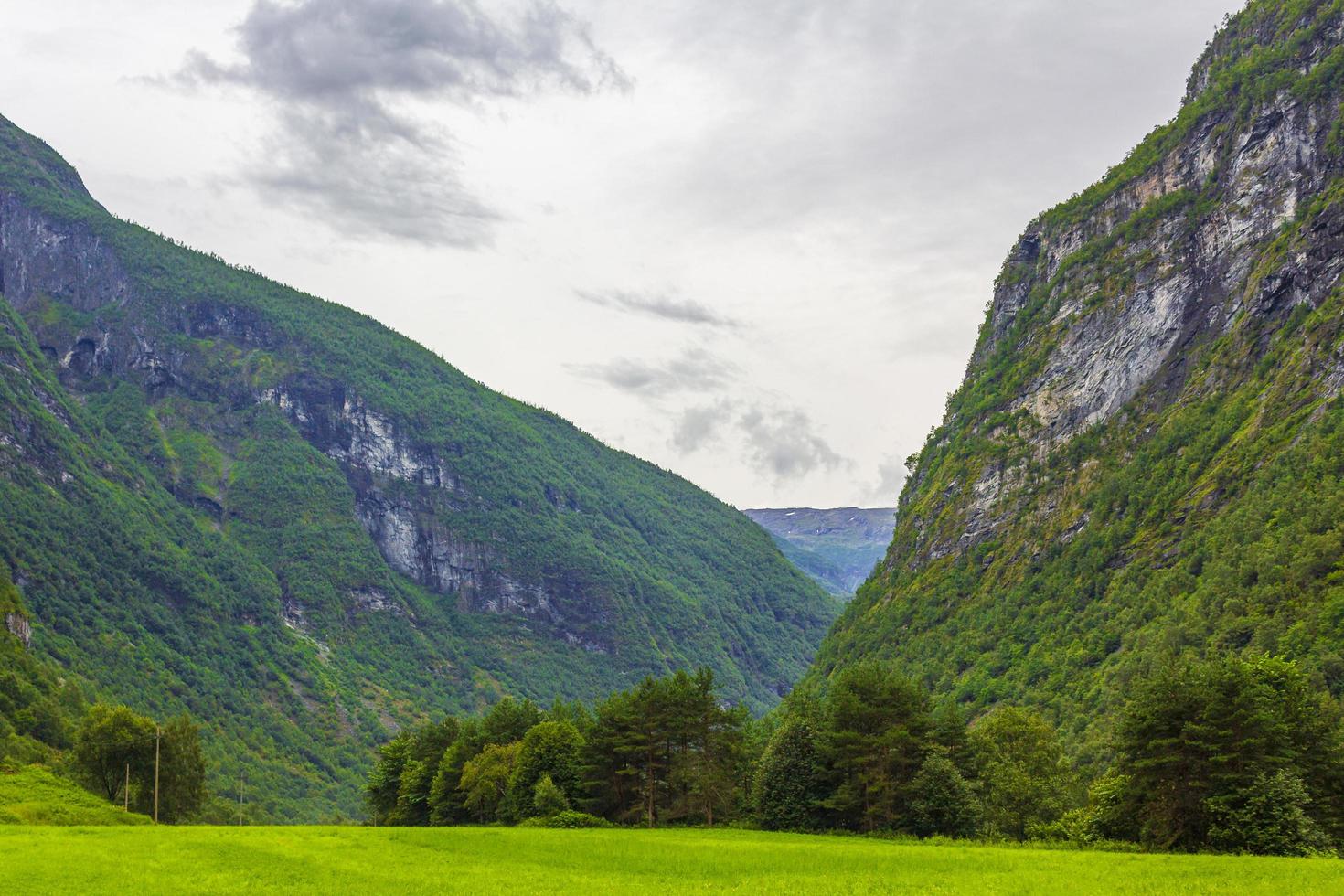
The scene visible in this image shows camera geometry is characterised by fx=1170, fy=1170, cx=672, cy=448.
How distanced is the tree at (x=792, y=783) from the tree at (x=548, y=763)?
70.1ft

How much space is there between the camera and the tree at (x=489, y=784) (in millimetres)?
116000

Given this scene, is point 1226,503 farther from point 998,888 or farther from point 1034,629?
point 998,888

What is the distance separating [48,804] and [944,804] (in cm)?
7633

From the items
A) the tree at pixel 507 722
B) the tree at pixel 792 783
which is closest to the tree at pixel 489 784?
the tree at pixel 507 722

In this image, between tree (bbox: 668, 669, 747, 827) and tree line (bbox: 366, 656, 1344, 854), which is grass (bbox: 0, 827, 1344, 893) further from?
tree (bbox: 668, 669, 747, 827)

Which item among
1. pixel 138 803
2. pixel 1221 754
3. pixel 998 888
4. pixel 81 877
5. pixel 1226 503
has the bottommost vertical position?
pixel 138 803

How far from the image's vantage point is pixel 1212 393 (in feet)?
626

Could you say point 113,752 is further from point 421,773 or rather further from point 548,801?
point 548,801

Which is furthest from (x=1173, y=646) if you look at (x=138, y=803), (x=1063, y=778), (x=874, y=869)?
(x=138, y=803)

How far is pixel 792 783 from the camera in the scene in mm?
95625

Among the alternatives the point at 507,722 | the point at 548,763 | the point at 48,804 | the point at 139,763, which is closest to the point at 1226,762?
the point at 548,763

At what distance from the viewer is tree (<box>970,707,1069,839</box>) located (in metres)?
91.6

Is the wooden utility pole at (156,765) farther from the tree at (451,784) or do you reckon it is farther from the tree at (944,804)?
the tree at (944,804)

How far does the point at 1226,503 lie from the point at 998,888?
453ft
